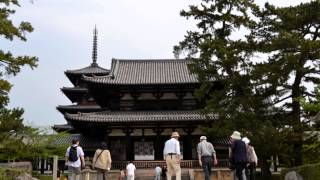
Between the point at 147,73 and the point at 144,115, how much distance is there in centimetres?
604

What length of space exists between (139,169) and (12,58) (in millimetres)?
18945

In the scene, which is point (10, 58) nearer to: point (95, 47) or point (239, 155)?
point (239, 155)

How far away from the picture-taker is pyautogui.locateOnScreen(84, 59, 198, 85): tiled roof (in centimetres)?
4028

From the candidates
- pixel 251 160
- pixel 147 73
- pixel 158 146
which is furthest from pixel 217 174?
pixel 251 160

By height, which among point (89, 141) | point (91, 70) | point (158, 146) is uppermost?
point (91, 70)

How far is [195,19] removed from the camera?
33.8 meters

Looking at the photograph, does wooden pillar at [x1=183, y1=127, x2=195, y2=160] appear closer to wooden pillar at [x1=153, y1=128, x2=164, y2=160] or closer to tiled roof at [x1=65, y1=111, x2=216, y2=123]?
tiled roof at [x1=65, y1=111, x2=216, y2=123]

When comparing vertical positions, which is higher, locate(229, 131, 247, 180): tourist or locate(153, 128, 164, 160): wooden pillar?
locate(153, 128, 164, 160): wooden pillar

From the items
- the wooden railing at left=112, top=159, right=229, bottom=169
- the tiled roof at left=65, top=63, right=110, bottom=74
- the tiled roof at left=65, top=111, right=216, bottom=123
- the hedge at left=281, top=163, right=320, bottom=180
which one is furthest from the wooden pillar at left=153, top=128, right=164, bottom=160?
the hedge at left=281, top=163, right=320, bottom=180

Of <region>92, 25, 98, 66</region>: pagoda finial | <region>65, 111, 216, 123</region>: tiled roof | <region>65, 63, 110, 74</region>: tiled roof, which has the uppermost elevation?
<region>92, 25, 98, 66</region>: pagoda finial

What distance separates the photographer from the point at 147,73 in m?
43.3

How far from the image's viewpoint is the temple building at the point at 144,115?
37856 millimetres

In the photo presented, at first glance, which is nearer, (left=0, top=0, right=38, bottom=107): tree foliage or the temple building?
(left=0, top=0, right=38, bottom=107): tree foliage

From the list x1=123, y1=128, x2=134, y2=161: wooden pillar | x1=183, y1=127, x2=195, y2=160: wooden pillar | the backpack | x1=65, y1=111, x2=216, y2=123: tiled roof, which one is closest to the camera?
the backpack
